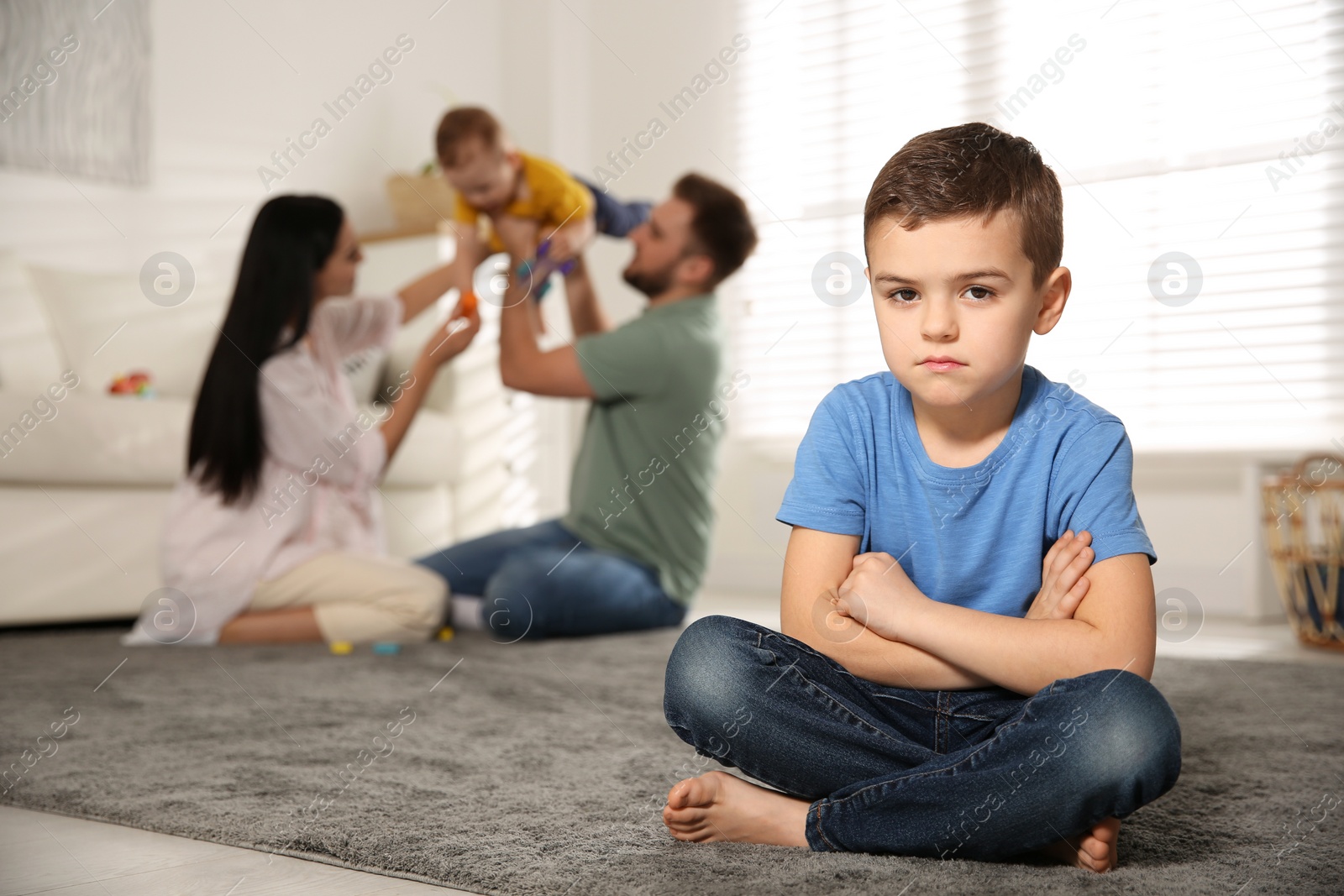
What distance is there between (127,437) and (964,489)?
1.77 meters

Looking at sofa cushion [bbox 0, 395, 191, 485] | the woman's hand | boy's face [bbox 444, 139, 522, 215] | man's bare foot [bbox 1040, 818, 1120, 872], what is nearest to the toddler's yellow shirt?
boy's face [bbox 444, 139, 522, 215]

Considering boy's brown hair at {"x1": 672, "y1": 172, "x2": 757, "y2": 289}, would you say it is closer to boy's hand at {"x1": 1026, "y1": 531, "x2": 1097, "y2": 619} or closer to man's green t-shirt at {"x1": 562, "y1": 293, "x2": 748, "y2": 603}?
man's green t-shirt at {"x1": 562, "y1": 293, "x2": 748, "y2": 603}

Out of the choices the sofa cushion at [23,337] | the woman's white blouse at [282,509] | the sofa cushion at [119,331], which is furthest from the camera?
the sofa cushion at [119,331]

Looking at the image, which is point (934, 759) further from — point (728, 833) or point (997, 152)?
point (997, 152)

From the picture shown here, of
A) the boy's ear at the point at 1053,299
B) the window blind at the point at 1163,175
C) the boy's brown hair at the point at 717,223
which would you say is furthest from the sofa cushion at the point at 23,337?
the boy's ear at the point at 1053,299

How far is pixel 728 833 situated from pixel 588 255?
2950 millimetres

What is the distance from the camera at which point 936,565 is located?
784 millimetres

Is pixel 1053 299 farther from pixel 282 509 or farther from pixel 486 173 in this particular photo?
pixel 282 509

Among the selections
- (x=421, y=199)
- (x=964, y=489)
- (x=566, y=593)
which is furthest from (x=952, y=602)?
(x=421, y=199)

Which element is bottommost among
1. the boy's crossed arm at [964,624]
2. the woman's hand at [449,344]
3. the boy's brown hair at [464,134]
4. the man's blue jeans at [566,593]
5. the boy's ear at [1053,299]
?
the man's blue jeans at [566,593]

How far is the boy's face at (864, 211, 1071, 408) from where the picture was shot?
72 cm

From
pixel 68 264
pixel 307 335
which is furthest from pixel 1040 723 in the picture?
pixel 68 264

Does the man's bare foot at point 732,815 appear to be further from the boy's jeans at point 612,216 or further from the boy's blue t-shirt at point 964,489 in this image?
the boy's jeans at point 612,216

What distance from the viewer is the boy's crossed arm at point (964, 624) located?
27.1 inches
